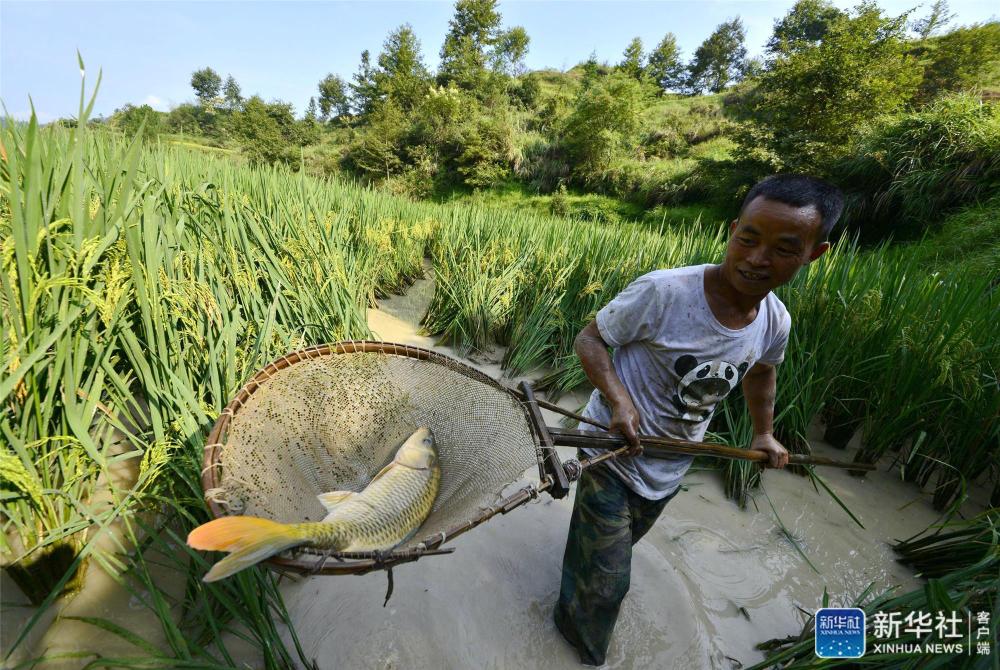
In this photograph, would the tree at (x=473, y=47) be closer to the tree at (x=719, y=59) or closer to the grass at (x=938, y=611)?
Result: the tree at (x=719, y=59)

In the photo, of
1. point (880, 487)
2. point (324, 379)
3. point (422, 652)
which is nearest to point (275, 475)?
point (324, 379)

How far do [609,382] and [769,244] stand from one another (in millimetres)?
589

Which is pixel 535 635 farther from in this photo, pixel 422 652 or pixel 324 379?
pixel 324 379

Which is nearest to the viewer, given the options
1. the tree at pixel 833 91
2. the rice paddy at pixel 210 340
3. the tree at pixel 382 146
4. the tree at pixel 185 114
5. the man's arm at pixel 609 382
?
the rice paddy at pixel 210 340

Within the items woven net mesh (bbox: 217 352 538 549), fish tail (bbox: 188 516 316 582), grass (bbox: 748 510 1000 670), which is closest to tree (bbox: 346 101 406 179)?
woven net mesh (bbox: 217 352 538 549)

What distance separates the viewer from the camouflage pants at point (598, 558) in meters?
1.33

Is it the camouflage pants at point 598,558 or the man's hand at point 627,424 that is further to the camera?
the camouflage pants at point 598,558

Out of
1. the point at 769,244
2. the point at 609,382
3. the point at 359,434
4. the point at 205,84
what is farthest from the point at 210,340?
the point at 205,84

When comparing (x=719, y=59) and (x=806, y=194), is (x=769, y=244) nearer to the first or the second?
(x=806, y=194)

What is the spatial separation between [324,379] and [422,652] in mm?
979

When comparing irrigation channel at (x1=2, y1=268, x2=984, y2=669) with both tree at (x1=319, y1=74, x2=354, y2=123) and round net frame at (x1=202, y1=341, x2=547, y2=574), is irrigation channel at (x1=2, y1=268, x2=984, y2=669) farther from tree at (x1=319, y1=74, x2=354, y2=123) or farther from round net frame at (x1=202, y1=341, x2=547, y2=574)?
tree at (x1=319, y1=74, x2=354, y2=123)

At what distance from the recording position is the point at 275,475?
1.13m

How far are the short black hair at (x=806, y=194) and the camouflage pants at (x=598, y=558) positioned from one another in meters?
0.96

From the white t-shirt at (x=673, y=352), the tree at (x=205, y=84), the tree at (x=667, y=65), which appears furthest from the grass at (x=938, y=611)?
the tree at (x=205, y=84)
